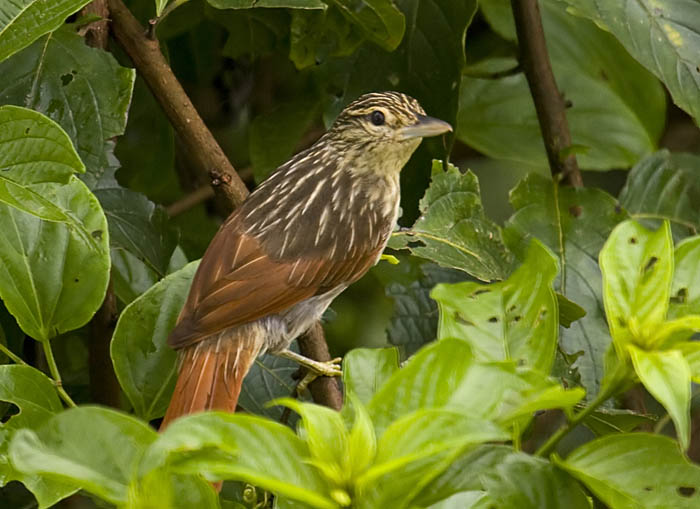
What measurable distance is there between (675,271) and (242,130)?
2347 mm

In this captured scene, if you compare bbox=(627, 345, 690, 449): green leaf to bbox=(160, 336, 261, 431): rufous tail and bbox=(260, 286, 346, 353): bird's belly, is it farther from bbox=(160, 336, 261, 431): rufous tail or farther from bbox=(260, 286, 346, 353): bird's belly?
bbox=(260, 286, 346, 353): bird's belly

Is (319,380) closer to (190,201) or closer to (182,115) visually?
(182,115)

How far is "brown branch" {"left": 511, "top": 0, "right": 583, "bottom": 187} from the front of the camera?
8.74 feet

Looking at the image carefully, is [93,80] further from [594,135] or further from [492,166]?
[492,166]

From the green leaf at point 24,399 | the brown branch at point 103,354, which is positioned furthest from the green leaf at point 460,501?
the brown branch at point 103,354

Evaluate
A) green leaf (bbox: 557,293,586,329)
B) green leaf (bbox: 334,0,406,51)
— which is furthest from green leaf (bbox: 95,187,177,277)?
green leaf (bbox: 557,293,586,329)

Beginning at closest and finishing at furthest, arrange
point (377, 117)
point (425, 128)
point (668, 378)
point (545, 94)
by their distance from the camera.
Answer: point (668, 378) → point (425, 128) → point (377, 117) → point (545, 94)

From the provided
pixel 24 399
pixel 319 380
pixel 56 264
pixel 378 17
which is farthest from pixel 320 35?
pixel 24 399

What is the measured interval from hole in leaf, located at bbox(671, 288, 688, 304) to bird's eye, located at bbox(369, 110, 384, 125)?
126 centimetres

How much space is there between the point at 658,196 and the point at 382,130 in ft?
2.64

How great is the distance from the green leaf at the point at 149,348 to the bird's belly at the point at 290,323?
1.30 ft

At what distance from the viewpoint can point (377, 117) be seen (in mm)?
2617

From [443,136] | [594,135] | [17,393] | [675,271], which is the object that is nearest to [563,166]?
[443,136]

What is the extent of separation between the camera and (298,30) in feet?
8.26
